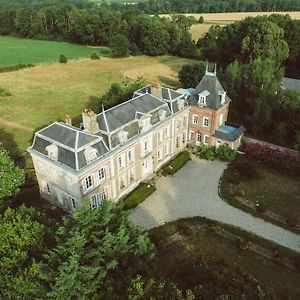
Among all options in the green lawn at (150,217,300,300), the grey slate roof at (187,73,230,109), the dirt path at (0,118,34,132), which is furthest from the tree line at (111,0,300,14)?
the green lawn at (150,217,300,300)

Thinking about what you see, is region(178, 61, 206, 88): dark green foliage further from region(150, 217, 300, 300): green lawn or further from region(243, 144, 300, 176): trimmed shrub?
region(150, 217, 300, 300): green lawn

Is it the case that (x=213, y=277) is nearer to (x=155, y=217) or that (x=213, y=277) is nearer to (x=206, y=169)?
(x=155, y=217)

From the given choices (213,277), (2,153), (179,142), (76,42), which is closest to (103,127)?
(2,153)

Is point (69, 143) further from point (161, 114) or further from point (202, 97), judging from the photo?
point (202, 97)

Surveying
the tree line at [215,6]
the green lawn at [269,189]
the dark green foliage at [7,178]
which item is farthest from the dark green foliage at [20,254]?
the tree line at [215,6]

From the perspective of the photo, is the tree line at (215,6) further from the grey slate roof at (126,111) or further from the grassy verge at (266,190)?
the grey slate roof at (126,111)

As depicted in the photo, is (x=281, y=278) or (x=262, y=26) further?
(x=262, y=26)
